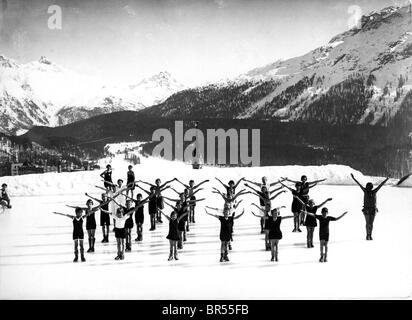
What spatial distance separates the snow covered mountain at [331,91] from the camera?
187 ft

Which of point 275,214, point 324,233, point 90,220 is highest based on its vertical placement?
point 275,214

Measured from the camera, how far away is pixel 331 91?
318 ft

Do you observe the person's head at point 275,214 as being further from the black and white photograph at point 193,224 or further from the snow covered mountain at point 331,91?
the snow covered mountain at point 331,91

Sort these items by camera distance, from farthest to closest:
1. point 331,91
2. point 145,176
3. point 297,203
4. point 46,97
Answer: point 331,91 < point 46,97 < point 145,176 < point 297,203

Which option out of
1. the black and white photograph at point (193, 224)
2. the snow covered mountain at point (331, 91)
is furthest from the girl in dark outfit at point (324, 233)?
the snow covered mountain at point (331, 91)

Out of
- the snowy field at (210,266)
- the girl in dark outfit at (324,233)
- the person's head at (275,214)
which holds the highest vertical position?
the person's head at (275,214)

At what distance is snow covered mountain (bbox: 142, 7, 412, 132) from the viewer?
2240 inches

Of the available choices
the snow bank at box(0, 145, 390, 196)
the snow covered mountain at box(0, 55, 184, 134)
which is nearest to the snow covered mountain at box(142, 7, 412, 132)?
the snow covered mountain at box(0, 55, 184, 134)

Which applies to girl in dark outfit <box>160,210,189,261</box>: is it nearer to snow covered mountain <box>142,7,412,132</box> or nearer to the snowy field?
the snowy field

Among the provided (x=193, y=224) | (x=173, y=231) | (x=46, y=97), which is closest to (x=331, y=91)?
(x=46, y=97)

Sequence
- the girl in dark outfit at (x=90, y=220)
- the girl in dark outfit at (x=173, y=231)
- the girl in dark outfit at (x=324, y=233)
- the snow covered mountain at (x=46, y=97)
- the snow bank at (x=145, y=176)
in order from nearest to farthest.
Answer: the girl in dark outfit at (x=324, y=233), the girl in dark outfit at (x=173, y=231), the girl in dark outfit at (x=90, y=220), the snow bank at (x=145, y=176), the snow covered mountain at (x=46, y=97)

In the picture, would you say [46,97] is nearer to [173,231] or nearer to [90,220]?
[90,220]

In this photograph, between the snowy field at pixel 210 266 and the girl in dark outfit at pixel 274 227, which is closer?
the snowy field at pixel 210 266
